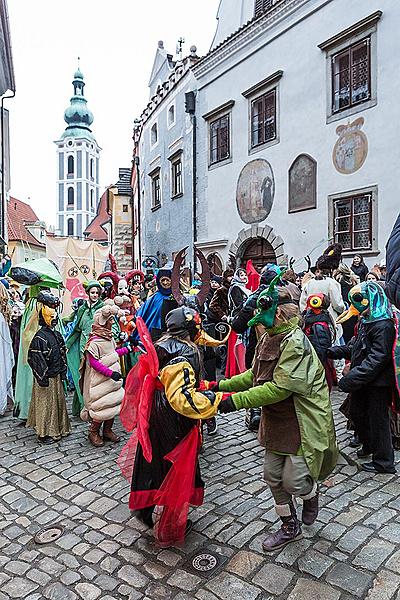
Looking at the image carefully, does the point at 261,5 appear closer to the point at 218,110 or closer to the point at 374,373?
the point at 218,110

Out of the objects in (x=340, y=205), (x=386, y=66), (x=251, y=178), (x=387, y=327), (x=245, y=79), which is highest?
(x=245, y=79)

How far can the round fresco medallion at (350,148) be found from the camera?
35.2ft

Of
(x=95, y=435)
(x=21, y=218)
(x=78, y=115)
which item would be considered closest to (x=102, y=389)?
(x=95, y=435)

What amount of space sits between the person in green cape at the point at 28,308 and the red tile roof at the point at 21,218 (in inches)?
1210

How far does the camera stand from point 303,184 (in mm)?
12289

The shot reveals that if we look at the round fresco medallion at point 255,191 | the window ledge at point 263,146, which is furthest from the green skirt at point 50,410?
the window ledge at point 263,146

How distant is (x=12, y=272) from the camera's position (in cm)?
550

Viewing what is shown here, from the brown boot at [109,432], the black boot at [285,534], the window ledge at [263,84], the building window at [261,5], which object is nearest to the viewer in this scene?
the black boot at [285,534]

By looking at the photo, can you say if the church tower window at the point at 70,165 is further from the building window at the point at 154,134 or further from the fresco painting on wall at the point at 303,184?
the fresco painting on wall at the point at 303,184

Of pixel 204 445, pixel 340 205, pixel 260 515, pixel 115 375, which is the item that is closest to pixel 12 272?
pixel 115 375

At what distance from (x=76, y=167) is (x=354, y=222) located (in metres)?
79.6

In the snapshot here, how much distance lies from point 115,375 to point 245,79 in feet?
39.1

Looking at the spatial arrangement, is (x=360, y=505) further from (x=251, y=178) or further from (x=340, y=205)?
(x=251, y=178)

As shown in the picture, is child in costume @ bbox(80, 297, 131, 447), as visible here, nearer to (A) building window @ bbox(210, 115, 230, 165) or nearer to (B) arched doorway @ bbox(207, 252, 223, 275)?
(B) arched doorway @ bbox(207, 252, 223, 275)
